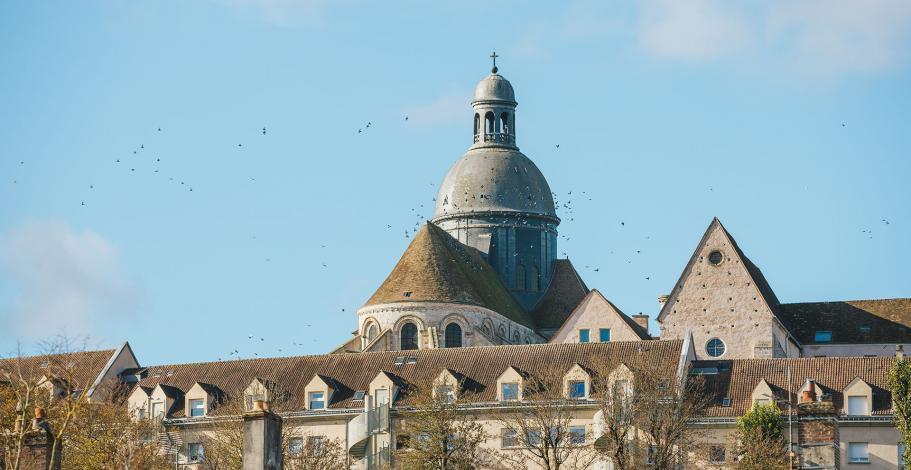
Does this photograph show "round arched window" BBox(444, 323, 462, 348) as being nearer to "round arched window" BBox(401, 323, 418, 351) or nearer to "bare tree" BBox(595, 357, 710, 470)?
"round arched window" BBox(401, 323, 418, 351)

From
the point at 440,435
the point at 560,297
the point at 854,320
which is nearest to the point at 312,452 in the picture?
the point at 440,435

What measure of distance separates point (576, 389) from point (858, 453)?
11823mm

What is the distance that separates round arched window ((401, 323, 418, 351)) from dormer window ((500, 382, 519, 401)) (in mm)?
20604

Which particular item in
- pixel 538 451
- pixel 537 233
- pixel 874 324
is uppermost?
pixel 537 233

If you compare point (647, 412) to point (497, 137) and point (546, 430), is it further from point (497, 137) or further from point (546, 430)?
point (497, 137)

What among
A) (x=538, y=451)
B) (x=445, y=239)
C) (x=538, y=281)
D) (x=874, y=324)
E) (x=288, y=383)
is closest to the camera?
(x=538, y=451)

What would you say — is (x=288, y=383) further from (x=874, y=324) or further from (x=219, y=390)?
(x=874, y=324)

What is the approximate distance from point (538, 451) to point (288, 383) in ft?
45.4

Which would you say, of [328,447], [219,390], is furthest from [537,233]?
[328,447]

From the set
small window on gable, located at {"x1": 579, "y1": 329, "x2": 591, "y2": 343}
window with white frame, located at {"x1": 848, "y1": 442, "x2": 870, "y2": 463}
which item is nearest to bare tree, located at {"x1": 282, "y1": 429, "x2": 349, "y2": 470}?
small window on gable, located at {"x1": 579, "y1": 329, "x2": 591, "y2": 343}

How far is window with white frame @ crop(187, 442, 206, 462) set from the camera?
94.4 metres

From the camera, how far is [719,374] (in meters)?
93.8

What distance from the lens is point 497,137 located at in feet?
440

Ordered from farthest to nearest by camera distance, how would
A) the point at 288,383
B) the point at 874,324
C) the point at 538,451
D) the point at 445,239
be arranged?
the point at 445,239 → the point at 874,324 → the point at 288,383 → the point at 538,451
